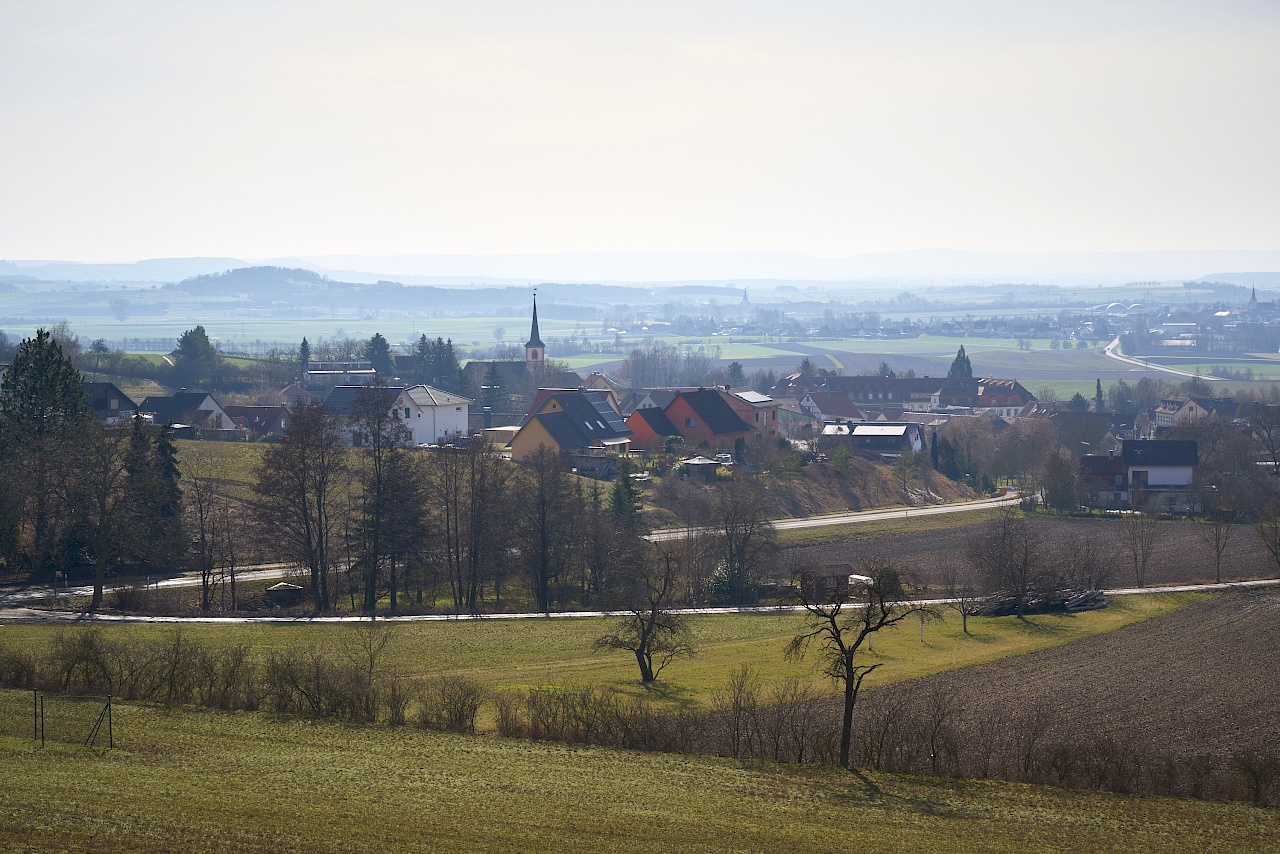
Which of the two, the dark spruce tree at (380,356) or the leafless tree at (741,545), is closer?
the leafless tree at (741,545)

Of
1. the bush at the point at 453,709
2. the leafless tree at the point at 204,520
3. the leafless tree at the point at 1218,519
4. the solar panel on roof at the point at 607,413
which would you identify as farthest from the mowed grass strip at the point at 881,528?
the bush at the point at 453,709

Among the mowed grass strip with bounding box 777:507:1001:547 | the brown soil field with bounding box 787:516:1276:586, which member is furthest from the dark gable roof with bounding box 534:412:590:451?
the brown soil field with bounding box 787:516:1276:586

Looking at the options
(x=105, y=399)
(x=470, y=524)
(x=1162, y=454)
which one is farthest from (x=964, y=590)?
(x=105, y=399)

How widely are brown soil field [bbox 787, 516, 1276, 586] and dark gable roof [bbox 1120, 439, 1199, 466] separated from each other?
24.9 ft

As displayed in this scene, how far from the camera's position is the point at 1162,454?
224 feet

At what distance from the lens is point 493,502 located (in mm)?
42812

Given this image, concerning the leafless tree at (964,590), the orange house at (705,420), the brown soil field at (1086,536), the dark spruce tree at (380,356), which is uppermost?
the dark spruce tree at (380,356)

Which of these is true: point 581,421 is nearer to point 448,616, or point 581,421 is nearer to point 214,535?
point 214,535

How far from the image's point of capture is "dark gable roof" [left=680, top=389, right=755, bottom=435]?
74625 mm

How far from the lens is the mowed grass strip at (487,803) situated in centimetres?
1689

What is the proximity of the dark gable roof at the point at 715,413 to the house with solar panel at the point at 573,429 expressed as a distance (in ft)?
15.5

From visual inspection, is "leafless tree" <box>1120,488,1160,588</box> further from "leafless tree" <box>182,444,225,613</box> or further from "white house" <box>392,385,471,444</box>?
"white house" <box>392,385,471,444</box>

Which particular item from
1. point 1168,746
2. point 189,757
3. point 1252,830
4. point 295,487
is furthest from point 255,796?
point 295,487

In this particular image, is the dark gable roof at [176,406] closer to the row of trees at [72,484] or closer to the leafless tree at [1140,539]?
the row of trees at [72,484]
